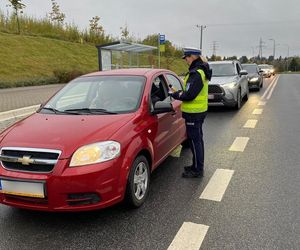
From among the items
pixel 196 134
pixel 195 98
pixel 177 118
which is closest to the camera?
pixel 195 98

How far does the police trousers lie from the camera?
198 inches

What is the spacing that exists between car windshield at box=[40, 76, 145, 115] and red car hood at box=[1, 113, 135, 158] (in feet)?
0.89

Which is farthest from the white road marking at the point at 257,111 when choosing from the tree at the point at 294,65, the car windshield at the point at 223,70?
the tree at the point at 294,65

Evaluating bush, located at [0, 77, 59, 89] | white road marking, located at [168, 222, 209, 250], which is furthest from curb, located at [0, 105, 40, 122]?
bush, located at [0, 77, 59, 89]

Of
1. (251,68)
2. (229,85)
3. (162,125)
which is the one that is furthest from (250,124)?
(251,68)

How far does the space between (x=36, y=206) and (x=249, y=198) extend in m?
2.54

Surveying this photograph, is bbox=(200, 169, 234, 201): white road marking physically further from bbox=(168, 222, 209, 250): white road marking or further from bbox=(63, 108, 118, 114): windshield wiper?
bbox=(63, 108, 118, 114): windshield wiper

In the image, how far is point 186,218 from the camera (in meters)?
3.82

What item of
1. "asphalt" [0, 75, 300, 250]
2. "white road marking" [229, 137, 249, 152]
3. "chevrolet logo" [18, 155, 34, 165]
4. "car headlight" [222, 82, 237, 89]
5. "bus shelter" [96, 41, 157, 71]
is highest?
"bus shelter" [96, 41, 157, 71]

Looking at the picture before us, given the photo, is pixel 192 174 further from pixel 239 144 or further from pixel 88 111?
pixel 239 144

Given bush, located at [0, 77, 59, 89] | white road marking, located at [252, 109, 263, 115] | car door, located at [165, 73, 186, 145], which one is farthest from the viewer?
bush, located at [0, 77, 59, 89]

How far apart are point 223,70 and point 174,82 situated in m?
7.26

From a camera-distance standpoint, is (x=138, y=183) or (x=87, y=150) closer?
(x=87, y=150)

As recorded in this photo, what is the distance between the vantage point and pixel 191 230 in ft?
11.7
